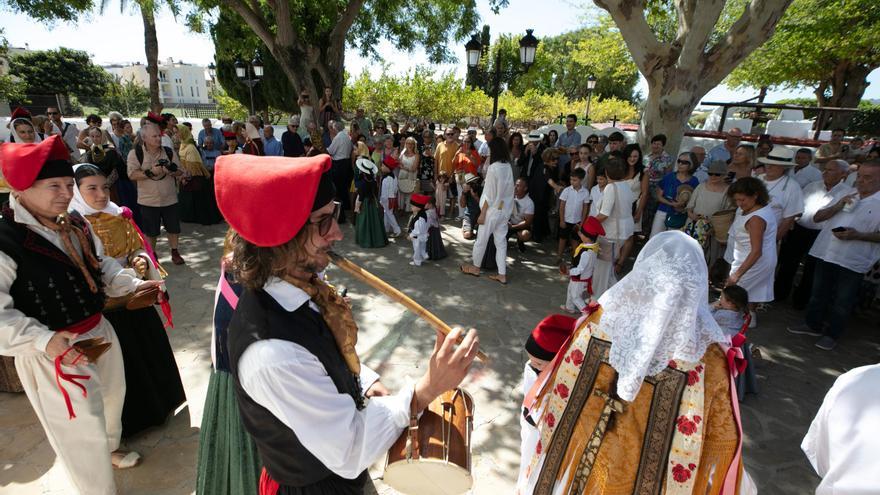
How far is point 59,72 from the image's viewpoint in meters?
41.8

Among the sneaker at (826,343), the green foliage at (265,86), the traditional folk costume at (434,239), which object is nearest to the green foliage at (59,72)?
the green foliage at (265,86)

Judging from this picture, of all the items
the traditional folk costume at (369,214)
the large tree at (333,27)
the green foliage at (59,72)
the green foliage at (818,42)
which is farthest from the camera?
the green foliage at (59,72)

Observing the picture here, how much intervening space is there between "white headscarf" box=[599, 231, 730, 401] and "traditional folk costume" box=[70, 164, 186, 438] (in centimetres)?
297

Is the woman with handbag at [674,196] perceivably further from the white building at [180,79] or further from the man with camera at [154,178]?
the white building at [180,79]

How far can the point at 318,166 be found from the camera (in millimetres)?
1232

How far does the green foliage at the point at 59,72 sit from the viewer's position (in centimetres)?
3928

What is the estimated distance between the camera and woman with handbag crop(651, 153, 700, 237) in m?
6.27

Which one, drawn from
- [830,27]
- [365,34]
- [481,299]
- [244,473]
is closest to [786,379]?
[481,299]

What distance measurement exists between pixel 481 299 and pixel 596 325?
12.0ft

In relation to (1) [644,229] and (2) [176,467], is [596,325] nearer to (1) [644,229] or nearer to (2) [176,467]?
(2) [176,467]

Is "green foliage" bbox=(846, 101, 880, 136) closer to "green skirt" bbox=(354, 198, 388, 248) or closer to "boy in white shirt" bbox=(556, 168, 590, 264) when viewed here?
"boy in white shirt" bbox=(556, 168, 590, 264)

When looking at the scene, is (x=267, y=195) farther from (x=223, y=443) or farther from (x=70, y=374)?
(x=70, y=374)

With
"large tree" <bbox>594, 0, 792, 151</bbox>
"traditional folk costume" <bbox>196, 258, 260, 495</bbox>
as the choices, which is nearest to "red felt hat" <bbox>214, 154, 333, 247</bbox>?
"traditional folk costume" <bbox>196, 258, 260, 495</bbox>

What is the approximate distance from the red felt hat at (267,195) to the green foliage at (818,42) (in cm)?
1916
